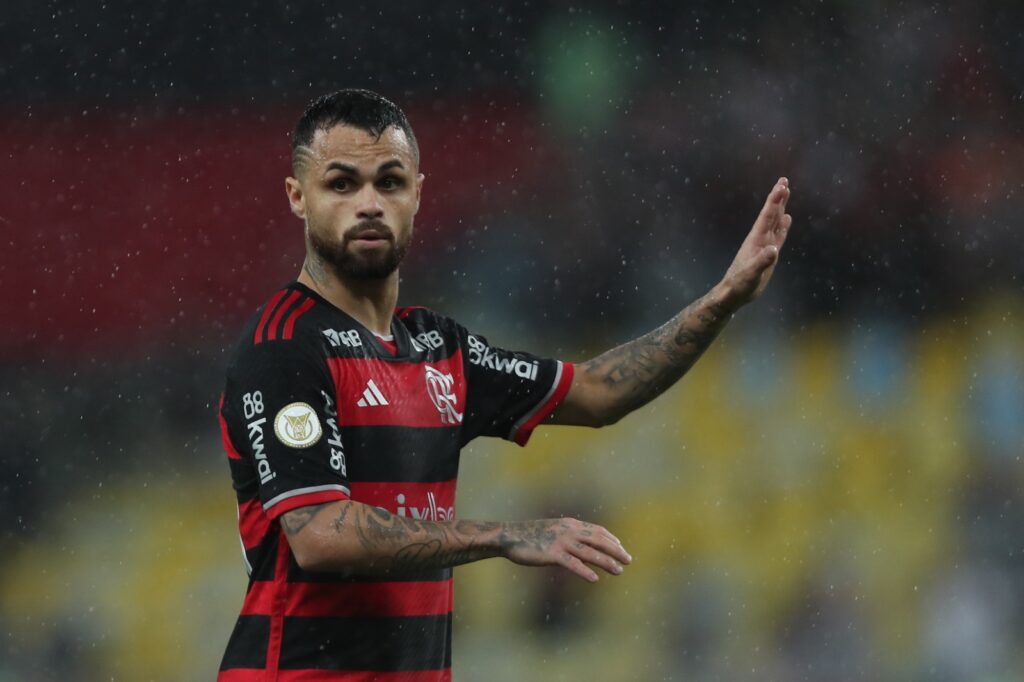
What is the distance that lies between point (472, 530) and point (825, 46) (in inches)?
178

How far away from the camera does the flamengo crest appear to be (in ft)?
8.73

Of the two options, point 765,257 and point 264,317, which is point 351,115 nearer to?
point 264,317

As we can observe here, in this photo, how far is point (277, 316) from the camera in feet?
8.27

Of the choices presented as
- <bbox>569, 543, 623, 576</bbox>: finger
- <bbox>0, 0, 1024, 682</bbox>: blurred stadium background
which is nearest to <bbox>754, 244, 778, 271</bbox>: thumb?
<bbox>569, 543, 623, 576</bbox>: finger

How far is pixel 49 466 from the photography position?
563cm

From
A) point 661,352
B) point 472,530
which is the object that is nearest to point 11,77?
point 661,352

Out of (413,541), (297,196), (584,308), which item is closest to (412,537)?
(413,541)

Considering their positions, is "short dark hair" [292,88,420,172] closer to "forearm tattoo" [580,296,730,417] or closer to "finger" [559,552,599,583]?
"forearm tattoo" [580,296,730,417]

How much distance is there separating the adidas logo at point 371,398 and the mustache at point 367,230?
9.8 inches

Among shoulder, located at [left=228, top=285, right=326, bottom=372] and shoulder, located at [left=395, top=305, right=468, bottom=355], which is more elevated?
shoulder, located at [left=395, top=305, right=468, bottom=355]

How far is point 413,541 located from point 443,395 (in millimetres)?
400

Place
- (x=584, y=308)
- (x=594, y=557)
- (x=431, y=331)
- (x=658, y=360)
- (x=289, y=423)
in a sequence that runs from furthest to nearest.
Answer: (x=584, y=308)
(x=658, y=360)
(x=431, y=331)
(x=289, y=423)
(x=594, y=557)

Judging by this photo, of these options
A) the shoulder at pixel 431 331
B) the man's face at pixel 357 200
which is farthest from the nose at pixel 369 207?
the shoulder at pixel 431 331

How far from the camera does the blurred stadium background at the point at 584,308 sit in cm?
561
